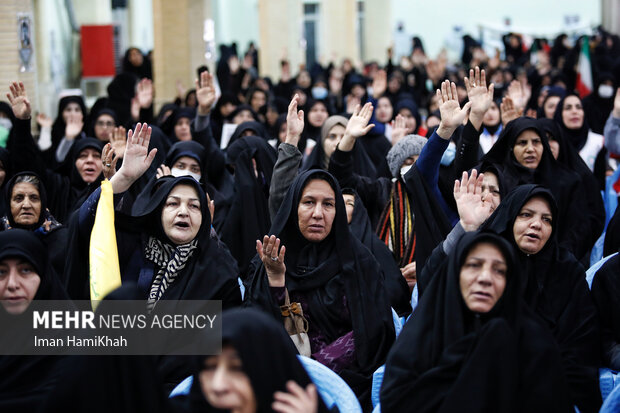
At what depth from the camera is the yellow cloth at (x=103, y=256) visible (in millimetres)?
3504

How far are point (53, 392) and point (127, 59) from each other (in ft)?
31.2

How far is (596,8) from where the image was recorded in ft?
93.1

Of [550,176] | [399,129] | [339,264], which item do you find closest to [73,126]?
[399,129]

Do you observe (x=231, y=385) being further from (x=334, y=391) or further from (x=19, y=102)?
(x=19, y=102)

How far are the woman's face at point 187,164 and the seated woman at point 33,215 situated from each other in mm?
1038

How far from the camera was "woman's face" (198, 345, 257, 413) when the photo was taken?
91.7 inches

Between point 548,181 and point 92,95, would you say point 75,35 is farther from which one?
point 548,181

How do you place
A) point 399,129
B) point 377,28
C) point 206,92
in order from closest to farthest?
point 399,129, point 206,92, point 377,28

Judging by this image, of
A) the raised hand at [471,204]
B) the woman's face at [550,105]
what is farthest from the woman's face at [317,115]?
the raised hand at [471,204]

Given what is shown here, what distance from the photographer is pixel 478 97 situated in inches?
193

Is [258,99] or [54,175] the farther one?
[258,99]

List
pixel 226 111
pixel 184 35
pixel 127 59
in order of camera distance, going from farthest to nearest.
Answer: pixel 184 35, pixel 127 59, pixel 226 111

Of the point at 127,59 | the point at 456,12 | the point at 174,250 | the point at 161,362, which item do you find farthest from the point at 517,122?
the point at 456,12

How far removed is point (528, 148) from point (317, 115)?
2.98 meters
